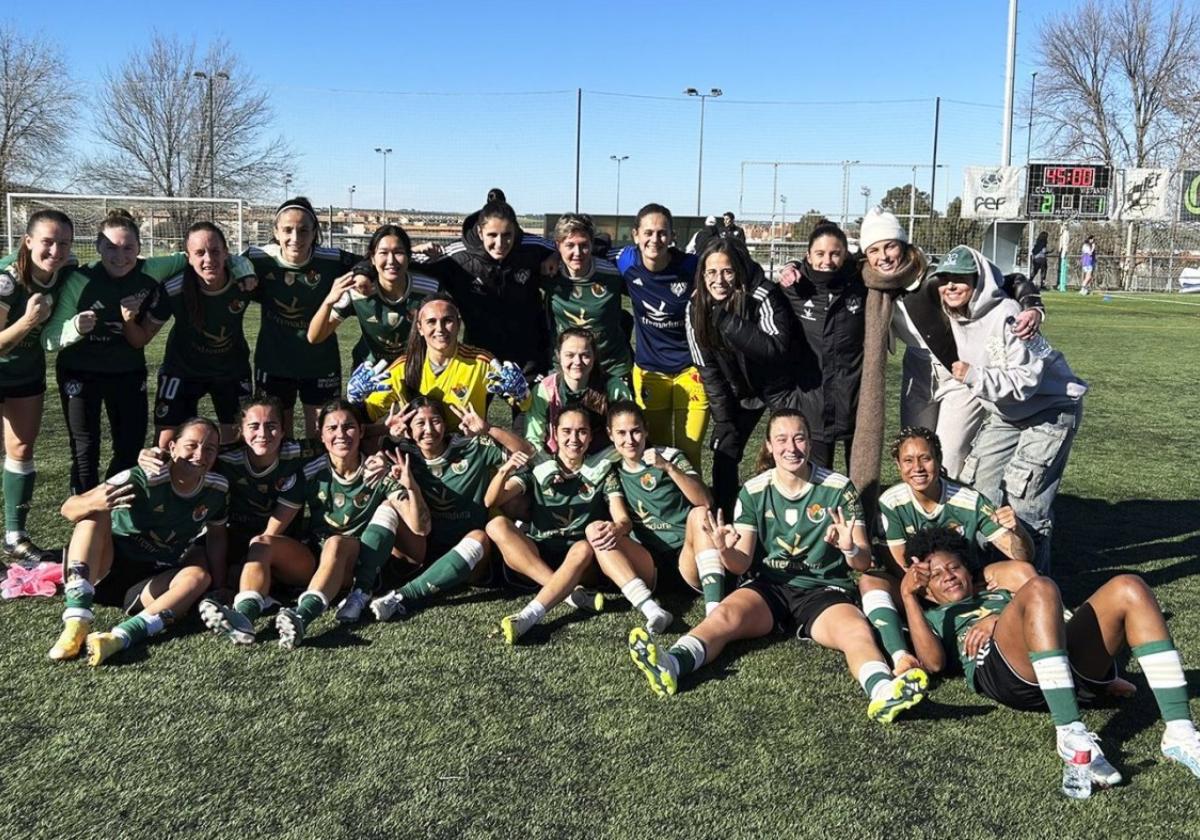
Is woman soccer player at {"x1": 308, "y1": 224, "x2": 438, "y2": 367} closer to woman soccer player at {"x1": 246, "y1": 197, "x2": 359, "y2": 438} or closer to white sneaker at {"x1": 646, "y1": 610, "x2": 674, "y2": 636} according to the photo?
woman soccer player at {"x1": 246, "y1": 197, "x2": 359, "y2": 438}

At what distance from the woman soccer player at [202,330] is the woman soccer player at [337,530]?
998mm

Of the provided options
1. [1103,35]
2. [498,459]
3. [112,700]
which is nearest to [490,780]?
[112,700]

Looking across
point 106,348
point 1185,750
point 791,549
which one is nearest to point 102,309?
point 106,348

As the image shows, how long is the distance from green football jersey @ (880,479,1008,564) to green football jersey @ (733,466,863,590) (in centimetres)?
18

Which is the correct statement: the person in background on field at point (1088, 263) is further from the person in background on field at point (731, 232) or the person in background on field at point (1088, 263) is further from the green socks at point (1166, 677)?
the green socks at point (1166, 677)

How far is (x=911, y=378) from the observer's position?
472cm

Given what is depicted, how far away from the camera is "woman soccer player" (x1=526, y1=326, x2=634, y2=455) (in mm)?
4523

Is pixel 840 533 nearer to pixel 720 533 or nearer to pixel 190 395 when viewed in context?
pixel 720 533

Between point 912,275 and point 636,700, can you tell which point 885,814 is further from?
point 912,275

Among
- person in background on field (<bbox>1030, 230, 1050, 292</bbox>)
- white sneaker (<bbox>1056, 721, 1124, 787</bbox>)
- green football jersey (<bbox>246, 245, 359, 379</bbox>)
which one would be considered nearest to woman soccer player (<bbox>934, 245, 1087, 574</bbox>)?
white sneaker (<bbox>1056, 721, 1124, 787</bbox>)

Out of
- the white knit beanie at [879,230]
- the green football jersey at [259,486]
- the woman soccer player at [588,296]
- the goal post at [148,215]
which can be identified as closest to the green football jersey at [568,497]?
the woman soccer player at [588,296]

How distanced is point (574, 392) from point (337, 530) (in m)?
1.25

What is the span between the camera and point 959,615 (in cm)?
358

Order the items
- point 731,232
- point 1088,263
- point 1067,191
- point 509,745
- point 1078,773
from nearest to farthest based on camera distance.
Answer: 1. point 1078,773
2. point 509,745
3. point 731,232
4. point 1067,191
5. point 1088,263
